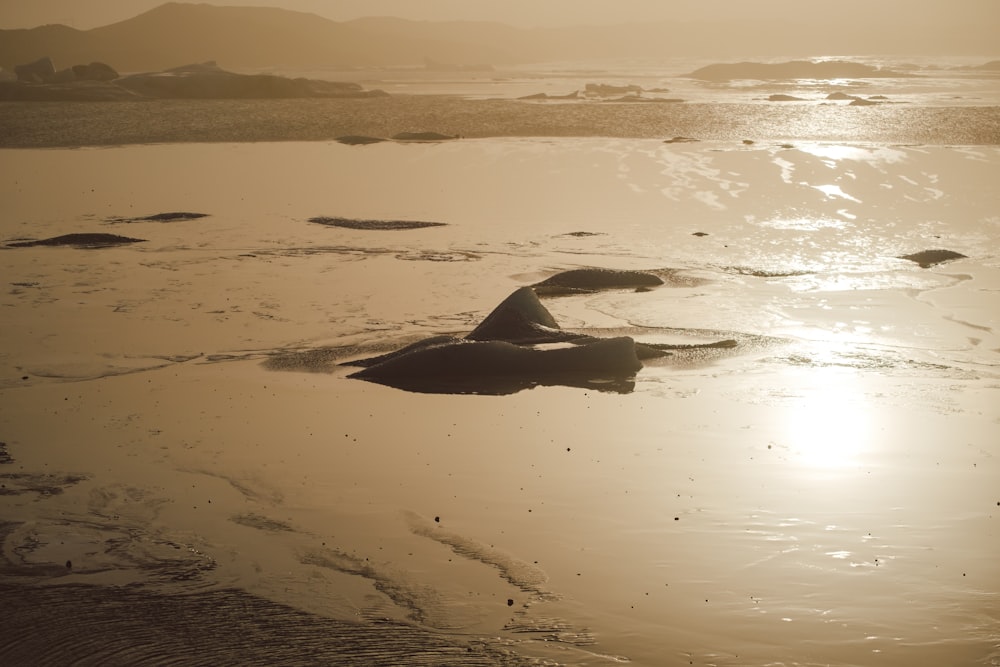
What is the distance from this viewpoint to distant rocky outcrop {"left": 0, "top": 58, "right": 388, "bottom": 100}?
1230 inches

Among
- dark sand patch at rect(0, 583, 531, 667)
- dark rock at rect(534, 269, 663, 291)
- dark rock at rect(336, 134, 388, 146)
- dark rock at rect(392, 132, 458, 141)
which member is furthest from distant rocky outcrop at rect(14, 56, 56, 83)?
dark sand patch at rect(0, 583, 531, 667)

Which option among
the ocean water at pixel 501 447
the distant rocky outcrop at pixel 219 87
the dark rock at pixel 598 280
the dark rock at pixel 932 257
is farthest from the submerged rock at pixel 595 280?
the distant rocky outcrop at pixel 219 87

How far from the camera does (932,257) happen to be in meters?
11.6

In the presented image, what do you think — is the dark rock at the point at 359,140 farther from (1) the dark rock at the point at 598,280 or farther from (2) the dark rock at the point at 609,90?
(2) the dark rock at the point at 609,90

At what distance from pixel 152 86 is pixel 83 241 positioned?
22475 mm

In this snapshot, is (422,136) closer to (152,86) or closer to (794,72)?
A: (152,86)

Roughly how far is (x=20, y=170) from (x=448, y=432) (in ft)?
47.5

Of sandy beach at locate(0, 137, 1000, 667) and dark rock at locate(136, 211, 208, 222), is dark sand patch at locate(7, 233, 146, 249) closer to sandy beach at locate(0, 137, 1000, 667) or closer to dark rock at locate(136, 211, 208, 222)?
sandy beach at locate(0, 137, 1000, 667)

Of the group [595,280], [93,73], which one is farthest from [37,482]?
[93,73]

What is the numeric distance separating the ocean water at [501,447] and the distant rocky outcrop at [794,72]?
103 ft

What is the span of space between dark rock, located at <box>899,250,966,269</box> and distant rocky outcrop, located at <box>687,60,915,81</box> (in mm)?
33836

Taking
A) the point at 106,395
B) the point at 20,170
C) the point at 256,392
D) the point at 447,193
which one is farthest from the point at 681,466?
the point at 20,170

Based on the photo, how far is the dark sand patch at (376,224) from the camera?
532 inches

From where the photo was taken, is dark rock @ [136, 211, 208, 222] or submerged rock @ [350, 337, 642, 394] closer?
submerged rock @ [350, 337, 642, 394]
